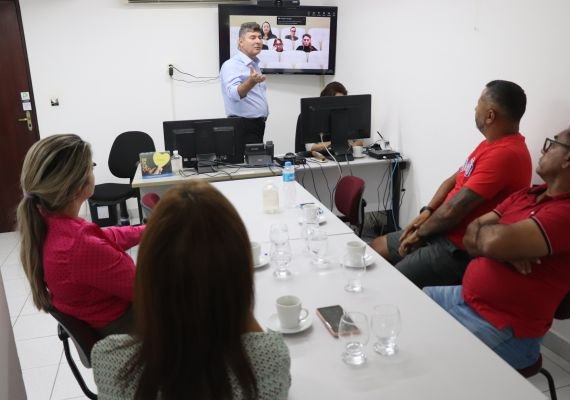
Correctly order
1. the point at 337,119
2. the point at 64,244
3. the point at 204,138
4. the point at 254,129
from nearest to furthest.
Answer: the point at 64,244 → the point at 204,138 → the point at 337,119 → the point at 254,129

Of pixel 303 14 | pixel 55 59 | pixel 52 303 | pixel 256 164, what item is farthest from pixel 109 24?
pixel 52 303

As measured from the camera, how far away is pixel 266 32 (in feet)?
16.5

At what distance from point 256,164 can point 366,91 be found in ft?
5.43

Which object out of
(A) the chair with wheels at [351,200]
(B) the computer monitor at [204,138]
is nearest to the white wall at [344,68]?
(A) the chair with wheels at [351,200]

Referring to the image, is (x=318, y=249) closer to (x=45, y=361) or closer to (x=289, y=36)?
(x=45, y=361)

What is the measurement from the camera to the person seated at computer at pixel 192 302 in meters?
0.87

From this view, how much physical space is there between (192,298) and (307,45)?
4731mm

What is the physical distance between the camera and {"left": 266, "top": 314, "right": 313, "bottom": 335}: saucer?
4.59 ft

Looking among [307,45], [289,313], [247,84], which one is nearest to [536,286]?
[289,313]

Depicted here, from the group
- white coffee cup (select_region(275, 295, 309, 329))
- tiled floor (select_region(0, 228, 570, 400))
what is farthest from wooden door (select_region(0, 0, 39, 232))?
white coffee cup (select_region(275, 295, 309, 329))

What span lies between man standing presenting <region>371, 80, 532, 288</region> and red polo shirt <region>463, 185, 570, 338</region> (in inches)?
19.4

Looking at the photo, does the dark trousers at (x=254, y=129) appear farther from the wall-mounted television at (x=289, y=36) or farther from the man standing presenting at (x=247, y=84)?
the wall-mounted television at (x=289, y=36)

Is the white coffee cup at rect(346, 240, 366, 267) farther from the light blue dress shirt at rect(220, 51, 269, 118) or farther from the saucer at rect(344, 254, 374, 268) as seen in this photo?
the light blue dress shirt at rect(220, 51, 269, 118)

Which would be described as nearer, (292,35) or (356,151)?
(356,151)
